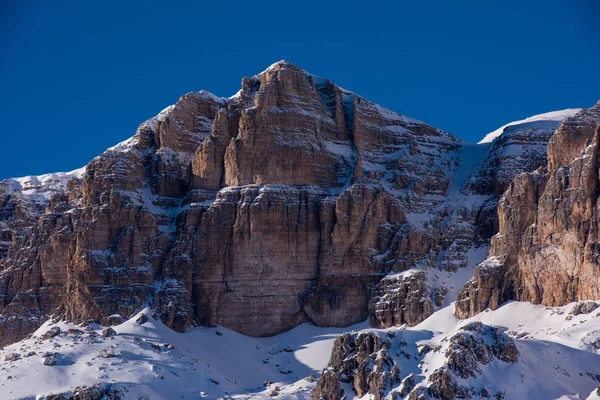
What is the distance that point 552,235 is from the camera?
530 ft

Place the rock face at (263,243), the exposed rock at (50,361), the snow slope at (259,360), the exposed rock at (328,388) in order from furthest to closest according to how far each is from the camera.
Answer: the rock face at (263,243)
the exposed rock at (50,361)
the exposed rock at (328,388)
the snow slope at (259,360)

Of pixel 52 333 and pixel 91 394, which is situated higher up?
pixel 52 333

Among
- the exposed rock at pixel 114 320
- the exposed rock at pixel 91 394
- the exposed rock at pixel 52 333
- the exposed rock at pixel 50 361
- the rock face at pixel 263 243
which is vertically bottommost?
the exposed rock at pixel 91 394

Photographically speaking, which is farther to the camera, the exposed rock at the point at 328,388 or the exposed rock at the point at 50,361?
the exposed rock at the point at 50,361

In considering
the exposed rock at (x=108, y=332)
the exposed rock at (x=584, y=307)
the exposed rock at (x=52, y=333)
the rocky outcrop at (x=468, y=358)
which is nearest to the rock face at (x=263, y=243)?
the exposed rock at (x=108, y=332)

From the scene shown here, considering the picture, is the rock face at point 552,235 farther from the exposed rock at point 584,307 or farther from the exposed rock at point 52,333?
the exposed rock at point 52,333

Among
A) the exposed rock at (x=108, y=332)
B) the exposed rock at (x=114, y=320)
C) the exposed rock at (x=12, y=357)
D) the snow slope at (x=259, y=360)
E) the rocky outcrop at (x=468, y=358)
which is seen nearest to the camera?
the rocky outcrop at (x=468, y=358)

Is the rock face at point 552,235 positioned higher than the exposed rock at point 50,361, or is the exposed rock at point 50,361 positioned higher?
the rock face at point 552,235

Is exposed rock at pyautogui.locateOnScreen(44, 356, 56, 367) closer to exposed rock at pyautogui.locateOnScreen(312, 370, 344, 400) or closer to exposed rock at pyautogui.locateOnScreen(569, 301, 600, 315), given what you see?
exposed rock at pyautogui.locateOnScreen(312, 370, 344, 400)

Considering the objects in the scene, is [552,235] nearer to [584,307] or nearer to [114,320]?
[584,307]

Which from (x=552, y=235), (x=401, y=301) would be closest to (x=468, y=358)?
(x=552, y=235)

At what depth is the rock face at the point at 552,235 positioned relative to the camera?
156625 mm

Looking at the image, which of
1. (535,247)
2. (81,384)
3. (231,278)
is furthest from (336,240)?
(81,384)

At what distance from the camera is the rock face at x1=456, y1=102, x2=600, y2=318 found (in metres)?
157
